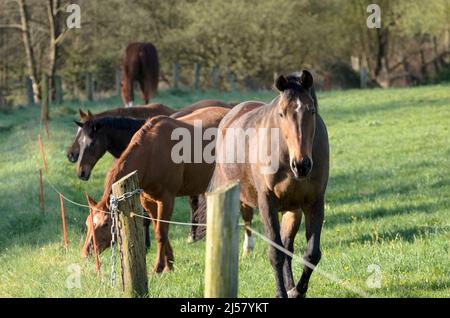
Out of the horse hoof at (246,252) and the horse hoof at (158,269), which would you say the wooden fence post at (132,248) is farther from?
the horse hoof at (246,252)

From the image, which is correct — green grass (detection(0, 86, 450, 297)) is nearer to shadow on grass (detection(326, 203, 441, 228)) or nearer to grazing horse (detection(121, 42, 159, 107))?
shadow on grass (detection(326, 203, 441, 228))

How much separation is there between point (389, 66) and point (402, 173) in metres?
37.1

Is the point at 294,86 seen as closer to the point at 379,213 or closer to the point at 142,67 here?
the point at 379,213

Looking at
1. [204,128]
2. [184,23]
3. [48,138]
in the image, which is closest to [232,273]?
[204,128]

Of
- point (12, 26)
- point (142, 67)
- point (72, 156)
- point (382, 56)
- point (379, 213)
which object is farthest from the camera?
point (382, 56)

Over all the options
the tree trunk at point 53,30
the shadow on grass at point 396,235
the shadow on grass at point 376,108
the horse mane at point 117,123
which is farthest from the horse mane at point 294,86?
the tree trunk at point 53,30

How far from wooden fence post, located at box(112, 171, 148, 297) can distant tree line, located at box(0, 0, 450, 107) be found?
34746mm

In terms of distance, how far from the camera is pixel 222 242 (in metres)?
4.81

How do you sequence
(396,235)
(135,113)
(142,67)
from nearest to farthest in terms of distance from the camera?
(396,235) → (135,113) → (142,67)

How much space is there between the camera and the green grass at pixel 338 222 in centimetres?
723

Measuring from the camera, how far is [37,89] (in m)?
36.9

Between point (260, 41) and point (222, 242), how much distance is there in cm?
4412

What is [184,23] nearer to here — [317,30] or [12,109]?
[317,30]

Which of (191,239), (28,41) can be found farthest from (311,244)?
(28,41)
